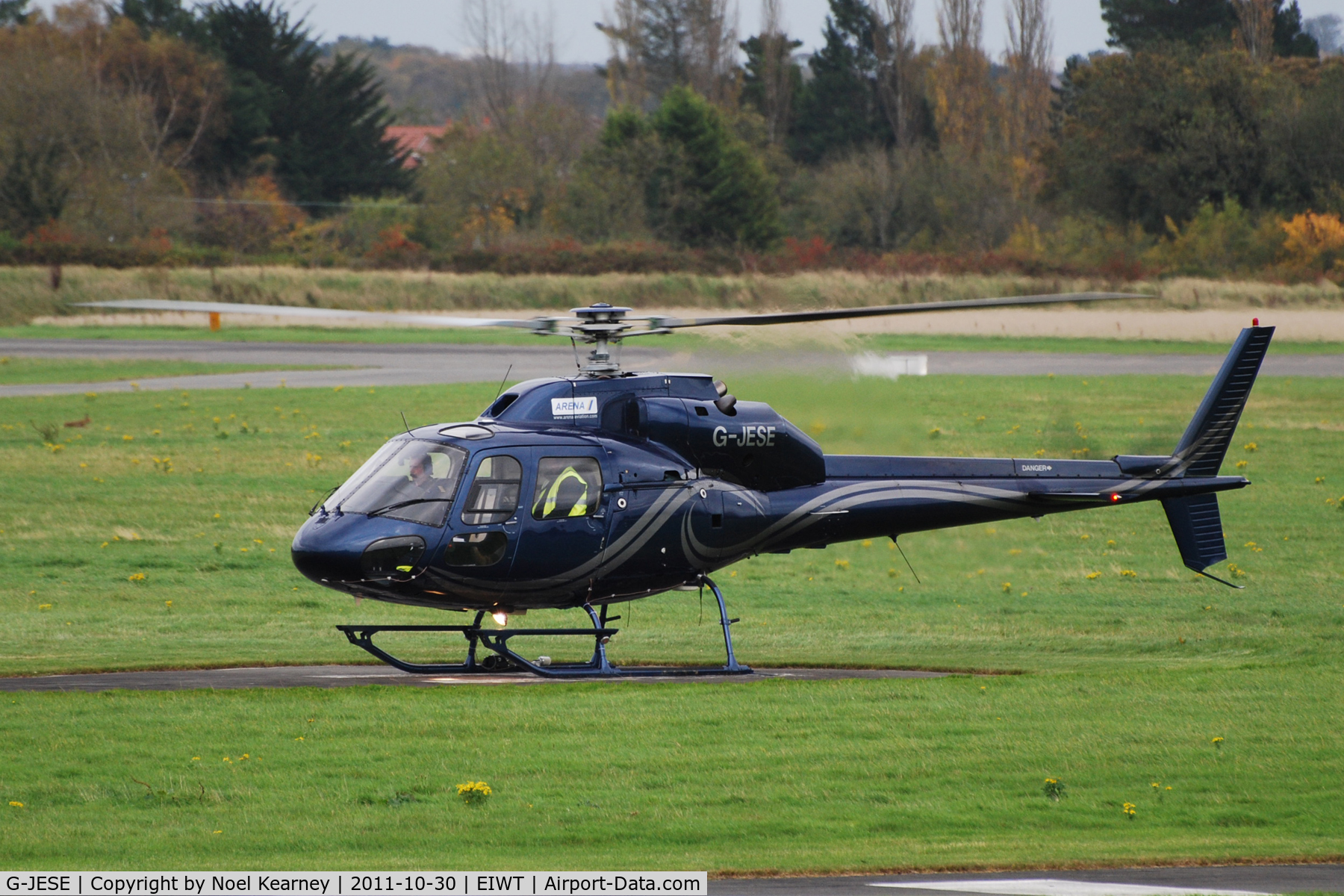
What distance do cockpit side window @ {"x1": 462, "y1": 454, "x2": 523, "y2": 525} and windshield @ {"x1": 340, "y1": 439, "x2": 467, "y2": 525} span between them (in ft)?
0.69

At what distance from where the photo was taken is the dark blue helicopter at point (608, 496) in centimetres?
1466

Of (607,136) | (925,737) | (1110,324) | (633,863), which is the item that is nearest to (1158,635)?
(925,737)

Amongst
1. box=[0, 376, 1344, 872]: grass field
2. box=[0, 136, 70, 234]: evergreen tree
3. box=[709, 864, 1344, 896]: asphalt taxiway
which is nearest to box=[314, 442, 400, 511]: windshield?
box=[0, 376, 1344, 872]: grass field

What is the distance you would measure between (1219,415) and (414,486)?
1046 cm

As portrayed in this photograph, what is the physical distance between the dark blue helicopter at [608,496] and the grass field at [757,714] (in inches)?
31.9

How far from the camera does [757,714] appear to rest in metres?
15.2

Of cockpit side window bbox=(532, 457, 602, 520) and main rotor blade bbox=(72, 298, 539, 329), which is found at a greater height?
main rotor blade bbox=(72, 298, 539, 329)

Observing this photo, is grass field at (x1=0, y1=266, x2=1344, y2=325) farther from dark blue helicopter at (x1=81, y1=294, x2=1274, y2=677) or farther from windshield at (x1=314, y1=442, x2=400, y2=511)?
windshield at (x1=314, y1=442, x2=400, y2=511)

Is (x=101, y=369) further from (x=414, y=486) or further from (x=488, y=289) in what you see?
(x=414, y=486)

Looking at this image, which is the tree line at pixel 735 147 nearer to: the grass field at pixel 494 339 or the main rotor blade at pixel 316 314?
the grass field at pixel 494 339

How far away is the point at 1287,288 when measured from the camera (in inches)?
2375

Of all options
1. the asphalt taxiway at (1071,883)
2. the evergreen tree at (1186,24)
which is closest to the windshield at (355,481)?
the asphalt taxiway at (1071,883)

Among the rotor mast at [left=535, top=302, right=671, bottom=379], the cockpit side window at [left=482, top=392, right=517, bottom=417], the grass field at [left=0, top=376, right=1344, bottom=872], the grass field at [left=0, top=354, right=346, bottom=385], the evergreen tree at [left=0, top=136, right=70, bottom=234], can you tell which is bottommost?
the grass field at [left=0, top=376, right=1344, bottom=872]

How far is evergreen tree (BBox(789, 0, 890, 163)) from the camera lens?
362 ft
